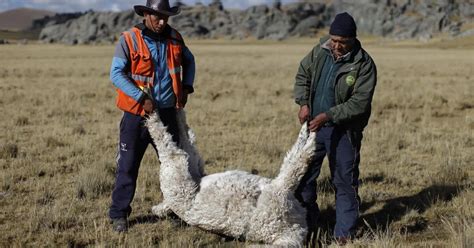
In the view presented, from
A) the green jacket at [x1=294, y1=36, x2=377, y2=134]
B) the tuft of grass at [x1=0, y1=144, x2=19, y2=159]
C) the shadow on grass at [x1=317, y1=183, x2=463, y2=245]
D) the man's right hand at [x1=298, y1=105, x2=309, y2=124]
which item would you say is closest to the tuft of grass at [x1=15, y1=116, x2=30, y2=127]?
the tuft of grass at [x1=0, y1=144, x2=19, y2=159]

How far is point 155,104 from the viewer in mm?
5398

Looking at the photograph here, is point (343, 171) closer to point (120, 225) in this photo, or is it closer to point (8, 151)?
point (120, 225)

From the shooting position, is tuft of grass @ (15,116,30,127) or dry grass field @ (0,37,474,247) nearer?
dry grass field @ (0,37,474,247)

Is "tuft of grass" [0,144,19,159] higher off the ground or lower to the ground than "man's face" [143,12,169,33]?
lower

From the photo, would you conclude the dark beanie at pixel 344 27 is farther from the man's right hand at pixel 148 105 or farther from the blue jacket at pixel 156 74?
the man's right hand at pixel 148 105

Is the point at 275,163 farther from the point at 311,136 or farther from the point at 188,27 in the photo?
the point at 188,27

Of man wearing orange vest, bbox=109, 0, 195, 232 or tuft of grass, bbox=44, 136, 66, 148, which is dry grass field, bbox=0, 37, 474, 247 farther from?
man wearing orange vest, bbox=109, 0, 195, 232

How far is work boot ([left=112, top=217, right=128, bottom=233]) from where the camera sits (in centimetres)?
552

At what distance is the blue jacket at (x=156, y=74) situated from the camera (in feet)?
17.2

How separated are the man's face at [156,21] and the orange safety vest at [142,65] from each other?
5.3 inches

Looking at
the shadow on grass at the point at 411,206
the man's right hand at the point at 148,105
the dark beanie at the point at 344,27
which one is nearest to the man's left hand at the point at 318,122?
the dark beanie at the point at 344,27

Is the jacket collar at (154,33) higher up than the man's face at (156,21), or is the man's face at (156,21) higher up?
the man's face at (156,21)

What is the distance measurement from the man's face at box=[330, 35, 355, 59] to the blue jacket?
1487 mm

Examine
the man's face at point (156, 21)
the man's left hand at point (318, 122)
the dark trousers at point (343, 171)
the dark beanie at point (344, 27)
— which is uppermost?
the man's face at point (156, 21)
